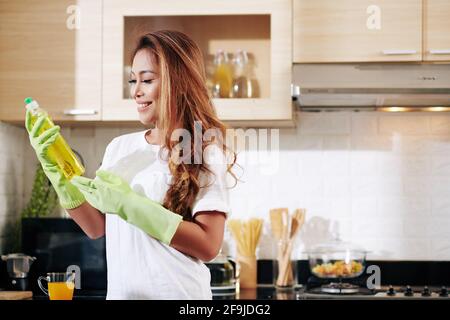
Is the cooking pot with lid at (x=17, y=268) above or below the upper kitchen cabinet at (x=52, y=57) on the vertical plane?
below

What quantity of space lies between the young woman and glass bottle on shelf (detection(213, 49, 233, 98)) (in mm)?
427

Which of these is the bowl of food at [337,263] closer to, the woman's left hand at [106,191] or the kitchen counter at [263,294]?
the kitchen counter at [263,294]

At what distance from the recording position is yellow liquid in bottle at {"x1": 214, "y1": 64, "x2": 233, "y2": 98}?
8.39ft

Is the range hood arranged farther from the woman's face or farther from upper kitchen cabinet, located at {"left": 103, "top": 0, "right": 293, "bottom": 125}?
the woman's face

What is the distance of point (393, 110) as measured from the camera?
2.73 m

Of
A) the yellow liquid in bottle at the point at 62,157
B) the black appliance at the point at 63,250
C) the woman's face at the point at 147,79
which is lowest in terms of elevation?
the black appliance at the point at 63,250

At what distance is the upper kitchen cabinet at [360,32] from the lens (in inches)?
98.6

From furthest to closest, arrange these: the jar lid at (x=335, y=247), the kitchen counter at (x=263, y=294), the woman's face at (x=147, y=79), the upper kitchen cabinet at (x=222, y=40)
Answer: the jar lid at (x=335, y=247)
the upper kitchen cabinet at (x=222, y=40)
the kitchen counter at (x=263, y=294)
the woman's face at (x=147, y=79)

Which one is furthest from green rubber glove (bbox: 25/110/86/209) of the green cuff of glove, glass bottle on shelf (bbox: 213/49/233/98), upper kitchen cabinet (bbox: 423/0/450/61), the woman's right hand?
upper kitchen cabinet (bbox: 423/0/450/61)

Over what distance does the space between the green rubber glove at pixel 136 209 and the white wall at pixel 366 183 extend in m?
→ 0.95

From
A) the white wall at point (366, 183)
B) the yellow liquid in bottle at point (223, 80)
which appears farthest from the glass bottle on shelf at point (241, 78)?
the white wall at point (366, 183)

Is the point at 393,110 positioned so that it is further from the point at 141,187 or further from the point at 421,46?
the point at 141,187
